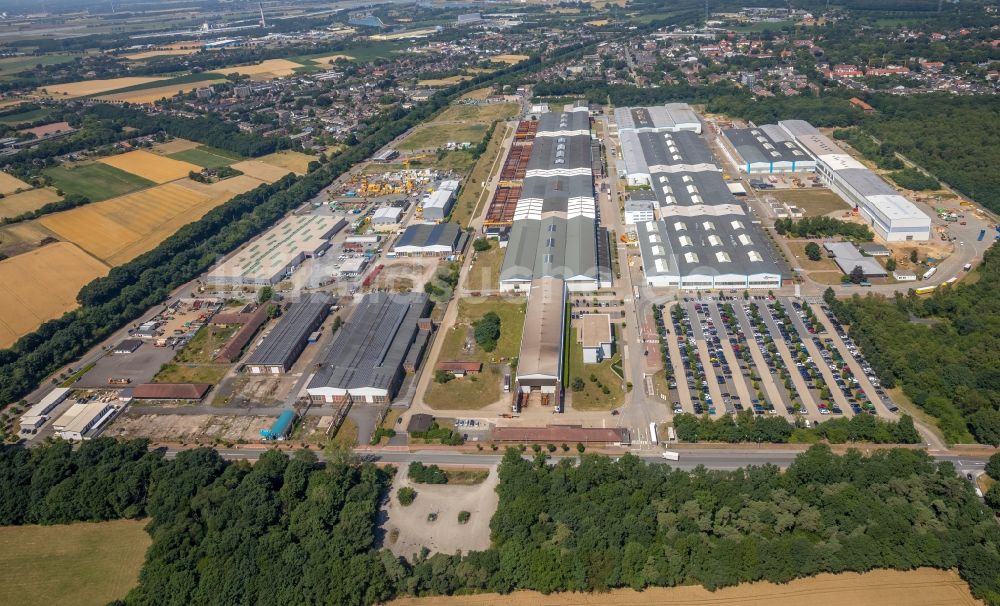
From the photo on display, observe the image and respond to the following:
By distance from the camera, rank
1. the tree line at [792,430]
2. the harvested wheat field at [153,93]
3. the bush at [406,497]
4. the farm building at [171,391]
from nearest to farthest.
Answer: the bush at [406,497] < the tree line at [792,430] < the farm building at [171,391] < the harvested wheat field at [153,93]

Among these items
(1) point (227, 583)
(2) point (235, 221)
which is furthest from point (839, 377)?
(2) point (235, 221)

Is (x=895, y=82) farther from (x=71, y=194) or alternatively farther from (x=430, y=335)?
(x=71, y=194)

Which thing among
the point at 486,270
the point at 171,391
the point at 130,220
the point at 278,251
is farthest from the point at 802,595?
the point at 130,220

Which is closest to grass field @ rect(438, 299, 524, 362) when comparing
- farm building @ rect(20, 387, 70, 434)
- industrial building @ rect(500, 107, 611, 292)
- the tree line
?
industrial building @ rect(500, 107, 611, 292)

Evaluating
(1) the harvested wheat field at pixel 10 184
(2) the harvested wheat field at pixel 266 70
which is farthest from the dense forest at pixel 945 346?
(2) the harvested wheat field at pixel 266 70

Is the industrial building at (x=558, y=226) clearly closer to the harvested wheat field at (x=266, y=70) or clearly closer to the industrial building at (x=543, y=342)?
the industrial building at (x=543, y=342)

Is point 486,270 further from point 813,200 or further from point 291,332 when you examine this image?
point 813,200
